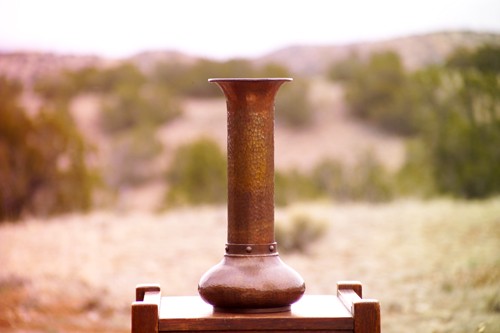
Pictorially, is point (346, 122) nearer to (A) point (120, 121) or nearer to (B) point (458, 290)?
(A) point (120, 121)

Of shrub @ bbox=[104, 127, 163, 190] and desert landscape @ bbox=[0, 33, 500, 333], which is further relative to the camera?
shrub @ bbox=[104, 127, 163, 190]

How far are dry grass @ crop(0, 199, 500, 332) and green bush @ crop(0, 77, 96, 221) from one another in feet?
4.49

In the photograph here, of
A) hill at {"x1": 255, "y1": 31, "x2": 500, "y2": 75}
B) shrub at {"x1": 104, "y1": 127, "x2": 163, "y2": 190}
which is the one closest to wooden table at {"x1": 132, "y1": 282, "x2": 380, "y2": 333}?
shrub at {"x1": 104, "y1": 127, "x2": 163, "y2": 190}

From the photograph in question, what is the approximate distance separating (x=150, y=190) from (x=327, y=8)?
9.23 m

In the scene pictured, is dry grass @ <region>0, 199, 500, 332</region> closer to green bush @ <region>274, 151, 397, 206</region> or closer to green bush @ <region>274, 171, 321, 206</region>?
green bush @ <region>274, 151, 397, 206</region>

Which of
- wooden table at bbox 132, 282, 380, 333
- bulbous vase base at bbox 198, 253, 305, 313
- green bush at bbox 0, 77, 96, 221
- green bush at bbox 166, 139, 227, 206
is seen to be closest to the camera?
wooden table at bbox 132, 282, 380, 333

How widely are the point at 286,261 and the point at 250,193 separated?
21.0 feet

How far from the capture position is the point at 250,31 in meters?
20.2

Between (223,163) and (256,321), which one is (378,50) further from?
(256,321)

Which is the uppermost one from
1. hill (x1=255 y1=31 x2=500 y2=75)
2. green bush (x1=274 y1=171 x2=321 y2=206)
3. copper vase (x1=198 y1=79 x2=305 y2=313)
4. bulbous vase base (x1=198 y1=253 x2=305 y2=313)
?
hill (x1=255 y1=31 x2=500 y2=75)

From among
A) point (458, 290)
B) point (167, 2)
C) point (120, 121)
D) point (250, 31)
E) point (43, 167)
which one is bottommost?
point (458, 290)

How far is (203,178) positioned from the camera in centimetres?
1814

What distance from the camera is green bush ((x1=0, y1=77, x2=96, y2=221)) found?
13562mm

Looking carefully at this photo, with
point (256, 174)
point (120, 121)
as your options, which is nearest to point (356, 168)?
point (120, 121)
